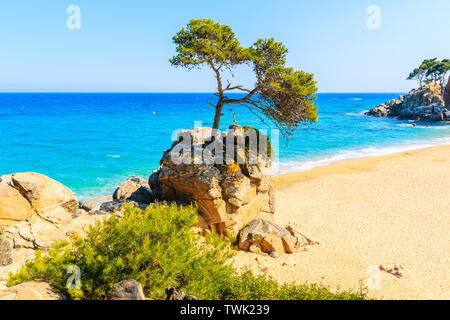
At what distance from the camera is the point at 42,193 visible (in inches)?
551

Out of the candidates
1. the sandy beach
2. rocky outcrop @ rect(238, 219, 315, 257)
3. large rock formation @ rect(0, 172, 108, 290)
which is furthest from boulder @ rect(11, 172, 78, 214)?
the sandy beach

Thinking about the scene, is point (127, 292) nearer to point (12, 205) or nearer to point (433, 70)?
point (12, 205)

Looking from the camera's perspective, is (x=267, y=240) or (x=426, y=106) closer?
(x=267, y=240)

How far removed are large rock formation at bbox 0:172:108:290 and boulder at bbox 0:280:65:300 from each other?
5571mm

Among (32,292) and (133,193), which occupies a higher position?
(32,292)

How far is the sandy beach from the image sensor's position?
12.7 meters

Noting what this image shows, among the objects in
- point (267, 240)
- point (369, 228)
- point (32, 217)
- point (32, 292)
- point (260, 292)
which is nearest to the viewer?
point (32, 292)

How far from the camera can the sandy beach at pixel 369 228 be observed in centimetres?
1270

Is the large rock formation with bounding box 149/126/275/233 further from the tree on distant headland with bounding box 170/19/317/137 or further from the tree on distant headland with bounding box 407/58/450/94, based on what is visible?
the tree on distant headland with bounding box 407/58/450/94

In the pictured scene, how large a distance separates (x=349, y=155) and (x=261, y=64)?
32764 millimetres

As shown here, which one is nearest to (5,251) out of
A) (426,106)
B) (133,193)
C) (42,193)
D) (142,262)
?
(42,193)

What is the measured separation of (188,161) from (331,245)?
9.10m
